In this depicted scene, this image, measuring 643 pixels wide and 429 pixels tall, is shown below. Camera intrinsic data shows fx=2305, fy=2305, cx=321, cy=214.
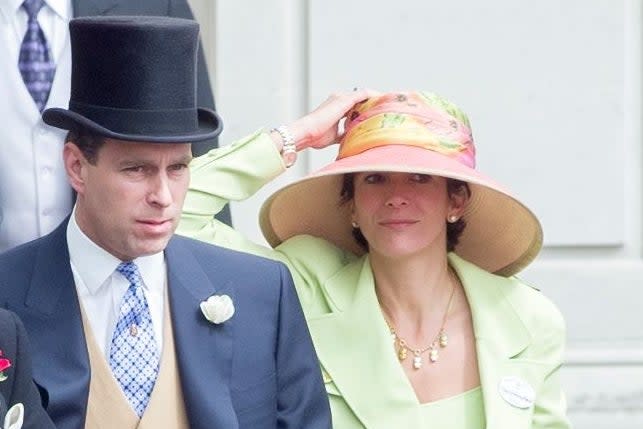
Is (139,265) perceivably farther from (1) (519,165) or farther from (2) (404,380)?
(1) (519,165)

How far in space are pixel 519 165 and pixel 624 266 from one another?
0.44m

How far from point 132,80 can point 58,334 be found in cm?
47

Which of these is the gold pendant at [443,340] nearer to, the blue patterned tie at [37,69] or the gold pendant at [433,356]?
the gold pendant at [433,356]

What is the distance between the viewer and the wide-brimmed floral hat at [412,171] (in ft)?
15.6

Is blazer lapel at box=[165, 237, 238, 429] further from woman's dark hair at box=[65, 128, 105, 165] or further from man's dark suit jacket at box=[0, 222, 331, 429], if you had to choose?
woman's dark hair at box=[65, 128, 105, 165]

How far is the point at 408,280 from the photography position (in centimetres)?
482

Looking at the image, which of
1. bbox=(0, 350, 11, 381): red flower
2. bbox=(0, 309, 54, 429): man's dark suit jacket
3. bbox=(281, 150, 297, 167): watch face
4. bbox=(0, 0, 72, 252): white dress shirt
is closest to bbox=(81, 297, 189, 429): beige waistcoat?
bbox=(0, 309, 54, 429): man's dark suit jacket

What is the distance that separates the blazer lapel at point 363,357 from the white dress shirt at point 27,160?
0.61m

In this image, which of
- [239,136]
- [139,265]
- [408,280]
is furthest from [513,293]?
[239,136]

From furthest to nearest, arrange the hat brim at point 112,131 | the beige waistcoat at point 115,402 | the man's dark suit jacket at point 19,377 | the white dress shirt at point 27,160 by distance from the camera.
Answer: the white dress shirt at point 27,160 → the beige waistcoat at point 115,402 → the hat brim at point 112,131 → the man's dark suit jacket at point 19,377

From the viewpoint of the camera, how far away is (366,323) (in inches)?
187

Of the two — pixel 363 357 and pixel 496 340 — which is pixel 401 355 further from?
pixel 496 340

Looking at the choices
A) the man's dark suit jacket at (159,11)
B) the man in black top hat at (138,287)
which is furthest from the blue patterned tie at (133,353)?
the man's dark suit jacket at (159,11)

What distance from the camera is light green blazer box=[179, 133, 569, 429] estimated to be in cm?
468
